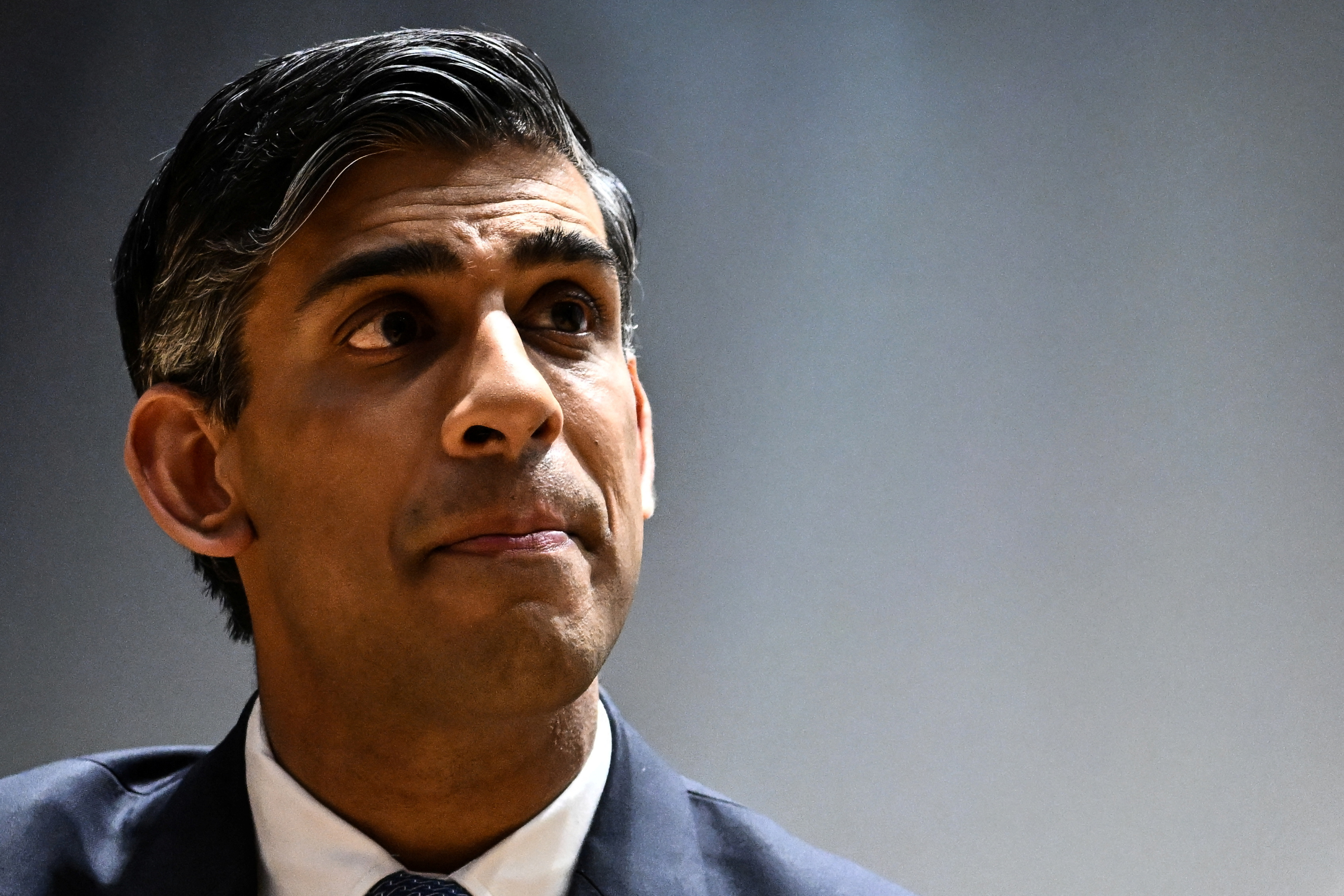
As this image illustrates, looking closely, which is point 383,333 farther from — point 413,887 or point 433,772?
point 413,887

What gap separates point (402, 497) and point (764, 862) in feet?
1.81

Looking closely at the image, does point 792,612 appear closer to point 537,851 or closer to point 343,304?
point 537,851

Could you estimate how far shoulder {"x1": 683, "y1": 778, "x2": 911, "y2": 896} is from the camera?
140 cm

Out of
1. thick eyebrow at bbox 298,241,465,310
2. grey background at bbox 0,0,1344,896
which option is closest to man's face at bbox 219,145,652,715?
thick eyebrow at bbox 298,241,465,310

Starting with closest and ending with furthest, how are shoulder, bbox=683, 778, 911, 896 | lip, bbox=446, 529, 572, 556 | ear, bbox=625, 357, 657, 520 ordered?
lip, bbox=446, 529, 572, 556, shoulder, bbox=683, 778, 911, 896, ear, bbox=625, 357, 657, 520

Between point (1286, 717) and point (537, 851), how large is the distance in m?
1.01

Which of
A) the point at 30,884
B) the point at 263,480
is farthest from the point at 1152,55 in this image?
the point at 30,884

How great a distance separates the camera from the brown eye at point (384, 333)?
1.29 m

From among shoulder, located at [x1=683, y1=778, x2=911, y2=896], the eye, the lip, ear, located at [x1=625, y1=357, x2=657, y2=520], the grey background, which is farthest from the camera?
the grey background

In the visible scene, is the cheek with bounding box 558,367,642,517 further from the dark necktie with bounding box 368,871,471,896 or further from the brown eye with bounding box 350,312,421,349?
the dark necktie with bounding box 368,871,471,896

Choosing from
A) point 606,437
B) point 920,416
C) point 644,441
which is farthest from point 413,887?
point 920,416

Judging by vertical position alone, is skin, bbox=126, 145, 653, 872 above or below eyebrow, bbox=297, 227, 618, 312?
below

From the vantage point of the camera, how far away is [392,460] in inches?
48.4

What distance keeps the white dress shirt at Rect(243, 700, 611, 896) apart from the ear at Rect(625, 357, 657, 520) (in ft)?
0.94
